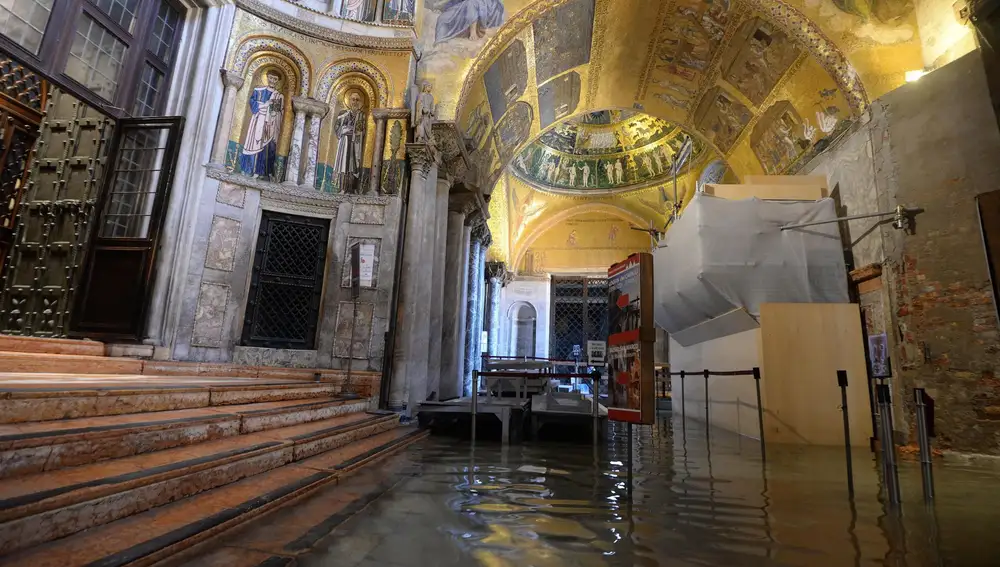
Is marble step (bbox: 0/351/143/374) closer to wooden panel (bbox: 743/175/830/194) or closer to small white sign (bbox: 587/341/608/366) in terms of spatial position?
small white sign (bbox: 587/341/608/366)

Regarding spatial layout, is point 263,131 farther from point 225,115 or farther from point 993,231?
point 993,231

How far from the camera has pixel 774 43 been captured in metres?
11.0

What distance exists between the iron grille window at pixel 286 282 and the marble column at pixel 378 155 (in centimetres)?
122

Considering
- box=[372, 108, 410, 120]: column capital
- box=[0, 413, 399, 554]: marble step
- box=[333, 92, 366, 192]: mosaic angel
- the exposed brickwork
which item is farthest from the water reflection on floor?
box=[372, 108, 410, 120]: column capital

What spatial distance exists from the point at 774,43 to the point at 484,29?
6.78 metres

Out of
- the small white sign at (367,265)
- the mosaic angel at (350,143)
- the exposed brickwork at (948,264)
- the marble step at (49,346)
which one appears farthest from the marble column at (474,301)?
the exposed brickwork at (948,264)

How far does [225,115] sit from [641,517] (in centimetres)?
979

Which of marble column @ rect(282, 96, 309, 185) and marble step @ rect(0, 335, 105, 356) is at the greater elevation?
marble column @ rect(282, 96, 309, 185)

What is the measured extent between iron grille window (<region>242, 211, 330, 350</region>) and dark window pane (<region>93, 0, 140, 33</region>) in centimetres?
382

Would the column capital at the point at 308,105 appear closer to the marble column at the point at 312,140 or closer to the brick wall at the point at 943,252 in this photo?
the marble column at the point at 312,140

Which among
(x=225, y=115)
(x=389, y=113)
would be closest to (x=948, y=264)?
(x=389, y=113)

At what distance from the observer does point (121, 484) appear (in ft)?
7.76

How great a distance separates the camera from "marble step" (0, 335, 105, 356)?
19.2ft

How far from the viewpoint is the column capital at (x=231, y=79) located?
902 cm
